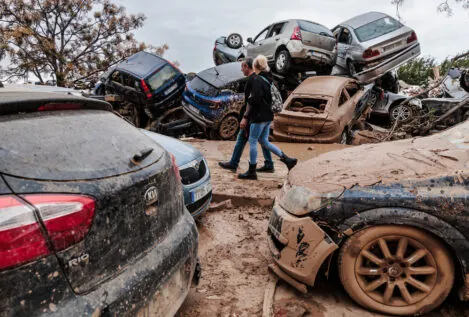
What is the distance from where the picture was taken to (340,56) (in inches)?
511

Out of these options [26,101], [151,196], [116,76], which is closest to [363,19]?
[116,76]

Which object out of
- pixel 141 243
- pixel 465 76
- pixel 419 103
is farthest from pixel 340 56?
pixel 141 243

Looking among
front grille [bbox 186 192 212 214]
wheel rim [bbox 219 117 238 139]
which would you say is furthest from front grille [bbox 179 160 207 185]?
wheel rim [bbox 219 117 238 139]

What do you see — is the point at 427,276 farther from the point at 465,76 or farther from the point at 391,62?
the point at 391,62

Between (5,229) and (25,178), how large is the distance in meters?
0.21

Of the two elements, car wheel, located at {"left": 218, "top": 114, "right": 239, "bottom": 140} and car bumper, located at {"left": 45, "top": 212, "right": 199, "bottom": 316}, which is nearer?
car bumper, located at {"left": 45, "top": 212, "right": 199, "bottom": 316}

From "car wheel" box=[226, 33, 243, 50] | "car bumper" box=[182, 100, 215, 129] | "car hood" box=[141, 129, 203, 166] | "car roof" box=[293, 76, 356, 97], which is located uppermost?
"car wheel" box=[226, 33, 243, 50]

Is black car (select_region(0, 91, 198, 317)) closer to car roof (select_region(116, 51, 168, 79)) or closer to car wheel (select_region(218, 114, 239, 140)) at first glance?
car wheel (select_region(218, 114, 239, 140))

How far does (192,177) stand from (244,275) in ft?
3.64

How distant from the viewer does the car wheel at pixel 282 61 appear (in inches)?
447

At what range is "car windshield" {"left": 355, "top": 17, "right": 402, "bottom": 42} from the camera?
1173 centimetres

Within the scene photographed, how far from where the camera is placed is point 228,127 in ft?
31.2

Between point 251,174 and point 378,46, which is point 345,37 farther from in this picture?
point 251,174

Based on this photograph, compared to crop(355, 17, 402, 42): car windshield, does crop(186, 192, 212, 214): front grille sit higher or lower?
lower
